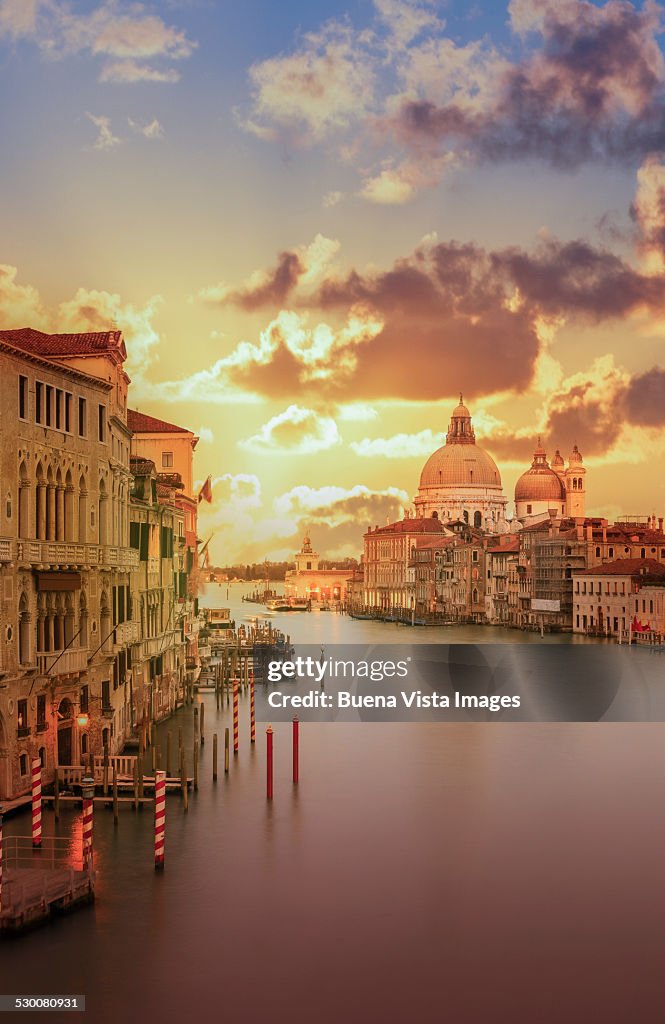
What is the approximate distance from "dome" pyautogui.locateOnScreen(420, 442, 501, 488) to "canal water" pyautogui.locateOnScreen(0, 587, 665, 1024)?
110542mm

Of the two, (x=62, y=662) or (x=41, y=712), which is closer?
(x=41, y=712)

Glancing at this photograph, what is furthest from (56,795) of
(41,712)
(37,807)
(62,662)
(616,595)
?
(616,595)

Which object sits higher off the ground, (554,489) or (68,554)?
(554,489)

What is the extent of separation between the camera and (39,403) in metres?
18.5

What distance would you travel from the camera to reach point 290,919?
14719 mm

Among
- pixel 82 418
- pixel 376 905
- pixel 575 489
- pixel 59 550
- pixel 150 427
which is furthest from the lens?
pixel 575 489

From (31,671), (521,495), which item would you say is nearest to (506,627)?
(521,495)

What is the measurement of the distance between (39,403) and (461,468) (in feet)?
385

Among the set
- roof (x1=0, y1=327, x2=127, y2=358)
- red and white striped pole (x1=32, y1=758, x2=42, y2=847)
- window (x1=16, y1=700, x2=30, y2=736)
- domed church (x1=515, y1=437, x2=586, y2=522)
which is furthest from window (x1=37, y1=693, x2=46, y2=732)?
domed church (x1=515, y1=437, x2=586, y2=522)

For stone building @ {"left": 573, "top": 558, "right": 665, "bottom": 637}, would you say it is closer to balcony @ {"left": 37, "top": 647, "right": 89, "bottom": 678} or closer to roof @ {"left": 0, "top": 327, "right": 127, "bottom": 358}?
roof @ {"left": 0, "top": 327, "right": 127, "bottom": 358}

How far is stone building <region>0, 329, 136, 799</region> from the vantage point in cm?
1758

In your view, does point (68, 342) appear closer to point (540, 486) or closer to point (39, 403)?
point (39, 403)

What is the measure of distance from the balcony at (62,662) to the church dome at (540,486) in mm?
105057

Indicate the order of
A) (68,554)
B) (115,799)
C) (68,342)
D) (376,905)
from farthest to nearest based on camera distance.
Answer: (68,342), (68,554), (115,799), (376,905)
